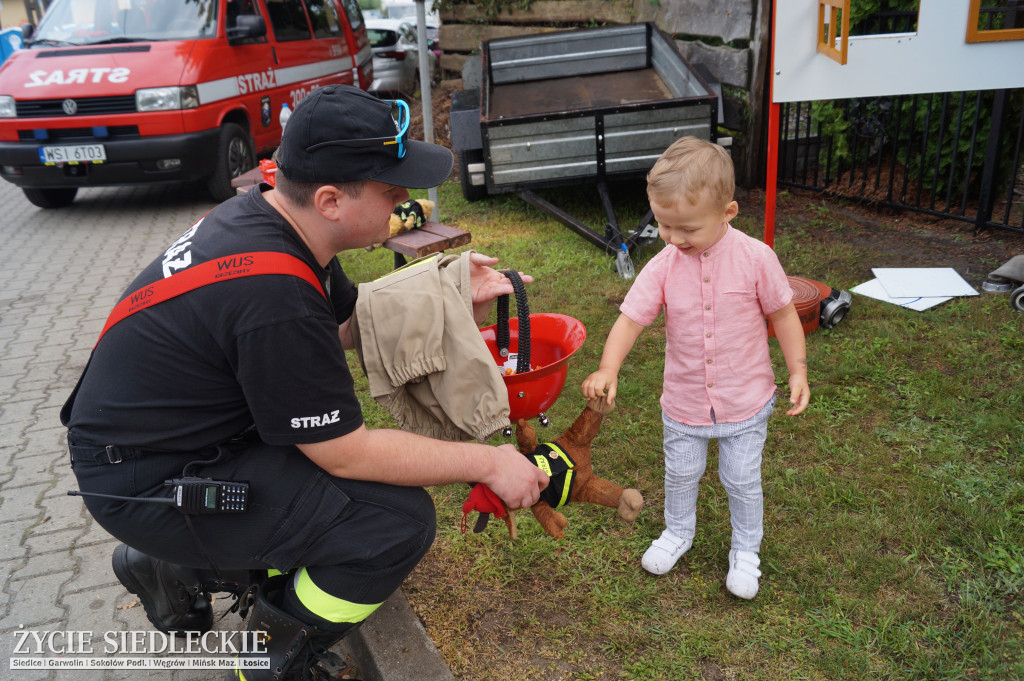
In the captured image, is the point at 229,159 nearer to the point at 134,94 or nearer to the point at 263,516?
the point at 134,94

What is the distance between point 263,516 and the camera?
6.72ft

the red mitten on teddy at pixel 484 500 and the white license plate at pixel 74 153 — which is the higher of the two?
the white license plate at pixel 74 153

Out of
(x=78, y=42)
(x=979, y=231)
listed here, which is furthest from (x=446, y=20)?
(x=979, y=231)

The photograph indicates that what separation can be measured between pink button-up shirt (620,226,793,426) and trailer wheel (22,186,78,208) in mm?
8099

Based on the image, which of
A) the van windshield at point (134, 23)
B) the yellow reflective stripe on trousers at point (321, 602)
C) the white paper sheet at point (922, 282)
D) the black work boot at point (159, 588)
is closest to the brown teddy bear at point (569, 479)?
the yellow reflective stripe on trousers at point (321, 602)

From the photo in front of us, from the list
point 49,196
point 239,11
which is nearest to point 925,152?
point 239,11

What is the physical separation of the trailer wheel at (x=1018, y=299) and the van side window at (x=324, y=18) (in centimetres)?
821

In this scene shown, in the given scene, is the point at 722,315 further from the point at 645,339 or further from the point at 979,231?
the point at 979,231

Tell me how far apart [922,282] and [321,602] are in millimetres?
4196

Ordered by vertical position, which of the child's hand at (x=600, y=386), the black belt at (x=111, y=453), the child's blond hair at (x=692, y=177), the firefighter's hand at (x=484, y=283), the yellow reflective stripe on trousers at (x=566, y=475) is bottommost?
the yellow reflective stripe on trousers at (x=566, y=475)

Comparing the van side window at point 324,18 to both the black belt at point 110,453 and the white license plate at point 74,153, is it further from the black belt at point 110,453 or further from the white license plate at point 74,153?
the black belt at point 110,453

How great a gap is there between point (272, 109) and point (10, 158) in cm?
263

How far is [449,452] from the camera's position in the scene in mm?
2100

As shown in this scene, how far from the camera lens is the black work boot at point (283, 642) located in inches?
82.9
